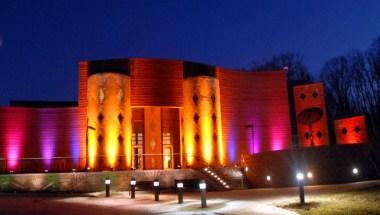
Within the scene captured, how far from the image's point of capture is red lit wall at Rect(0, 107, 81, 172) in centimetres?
2689

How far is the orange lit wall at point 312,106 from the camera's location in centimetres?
3136

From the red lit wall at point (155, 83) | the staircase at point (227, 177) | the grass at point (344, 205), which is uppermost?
the red lit wall at point (155, 83)

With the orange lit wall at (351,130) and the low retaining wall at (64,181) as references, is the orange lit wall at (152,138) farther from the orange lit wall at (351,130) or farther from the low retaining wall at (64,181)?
the orange lit wall at (351,130)

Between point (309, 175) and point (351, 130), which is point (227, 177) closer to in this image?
point (309, 175)

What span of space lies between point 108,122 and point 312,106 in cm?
1504

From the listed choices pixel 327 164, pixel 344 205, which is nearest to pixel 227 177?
pixel 327 164

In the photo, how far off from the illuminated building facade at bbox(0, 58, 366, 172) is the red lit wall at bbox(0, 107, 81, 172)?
0.19 ft

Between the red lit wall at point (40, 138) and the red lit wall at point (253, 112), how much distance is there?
983cm

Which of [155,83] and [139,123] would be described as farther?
[139,123]

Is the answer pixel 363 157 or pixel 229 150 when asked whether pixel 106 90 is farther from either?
pixel 363 157

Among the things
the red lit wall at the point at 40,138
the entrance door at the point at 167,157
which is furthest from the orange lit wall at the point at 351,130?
the red lit wall at the point at 40,138

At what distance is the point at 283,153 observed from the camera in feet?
73.9

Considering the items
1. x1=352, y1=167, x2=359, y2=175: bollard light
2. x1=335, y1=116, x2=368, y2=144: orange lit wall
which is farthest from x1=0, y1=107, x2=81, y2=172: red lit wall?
x1=335, y1=116, x2=368, y2=144: orange lit wall

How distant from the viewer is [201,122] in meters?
27.7
